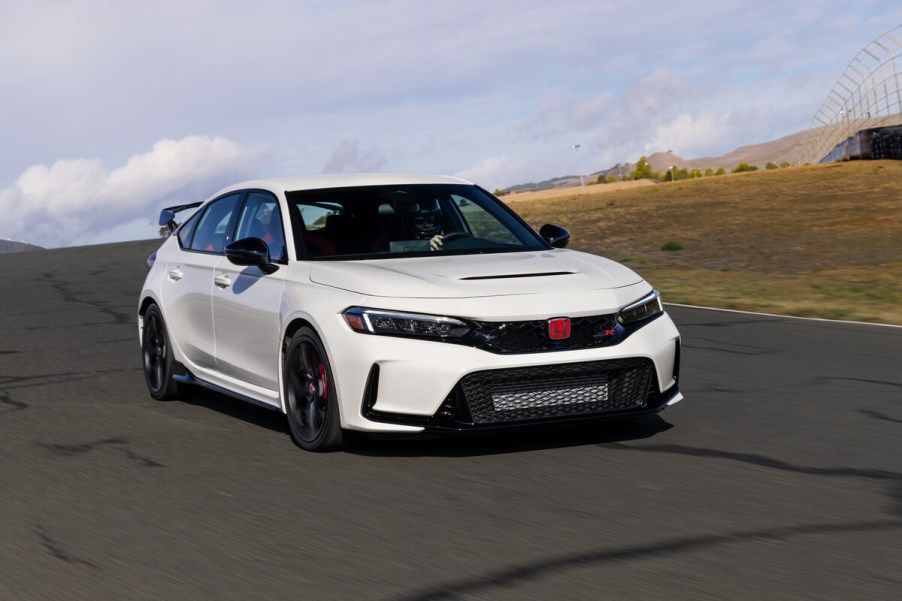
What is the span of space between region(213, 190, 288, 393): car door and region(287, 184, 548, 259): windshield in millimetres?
209

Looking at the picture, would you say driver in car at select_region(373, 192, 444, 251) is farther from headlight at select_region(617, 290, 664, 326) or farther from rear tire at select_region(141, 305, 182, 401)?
rear tire at select_region(141, 305, 182, 401)

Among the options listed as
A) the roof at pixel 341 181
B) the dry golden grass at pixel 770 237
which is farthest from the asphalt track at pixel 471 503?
the dry golden grass at pixel 770 237

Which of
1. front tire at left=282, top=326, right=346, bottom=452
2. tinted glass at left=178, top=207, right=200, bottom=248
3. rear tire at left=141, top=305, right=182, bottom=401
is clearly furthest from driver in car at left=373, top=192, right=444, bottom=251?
rear tire at left=141, top=305, right=182, bottom=401

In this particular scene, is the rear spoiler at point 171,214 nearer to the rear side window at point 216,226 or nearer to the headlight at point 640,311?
the rear side window at point 216,226

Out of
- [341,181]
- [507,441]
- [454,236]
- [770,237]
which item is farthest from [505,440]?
[770,237]

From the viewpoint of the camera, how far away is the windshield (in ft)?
25.1

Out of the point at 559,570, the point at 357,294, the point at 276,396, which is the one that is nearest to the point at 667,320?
the point at 357,294

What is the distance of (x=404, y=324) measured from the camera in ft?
21.3

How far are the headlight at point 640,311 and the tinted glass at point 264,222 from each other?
6.69ft

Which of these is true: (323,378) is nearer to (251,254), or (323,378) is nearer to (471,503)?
(251,254)

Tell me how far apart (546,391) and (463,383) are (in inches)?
17.3

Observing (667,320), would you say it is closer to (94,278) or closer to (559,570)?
(559,570)

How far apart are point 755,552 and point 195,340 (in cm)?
478

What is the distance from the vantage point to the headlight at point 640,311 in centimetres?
677
